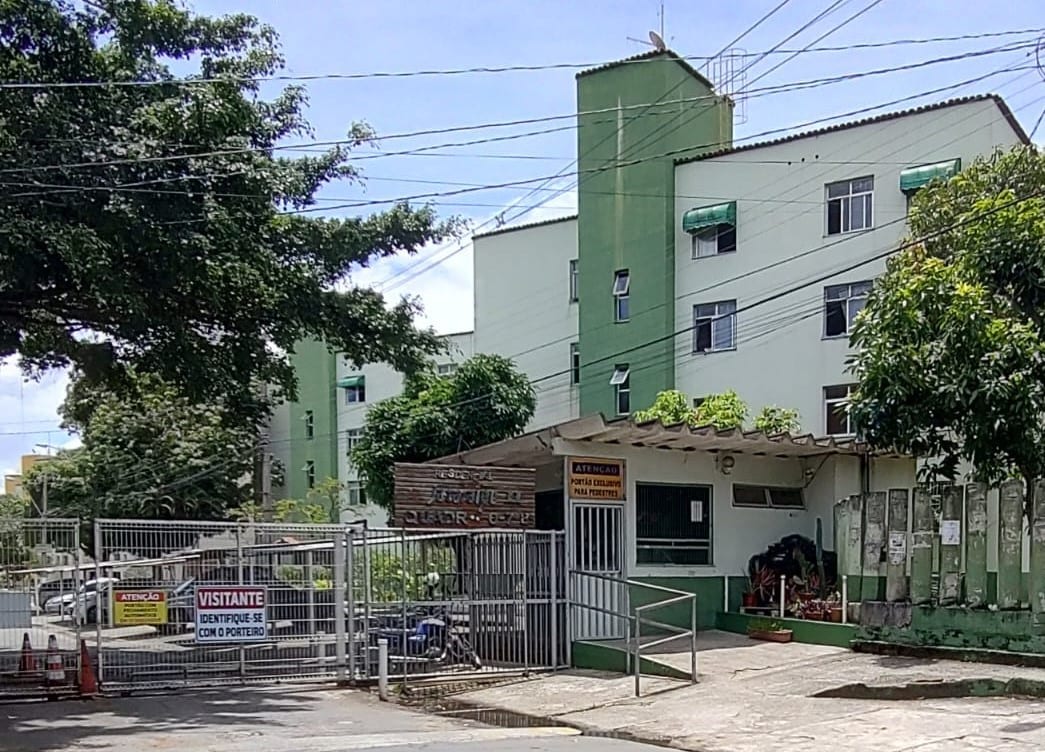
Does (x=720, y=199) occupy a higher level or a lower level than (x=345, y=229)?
higher

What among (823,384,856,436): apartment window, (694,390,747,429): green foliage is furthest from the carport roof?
(823,384,856,436): apartment window

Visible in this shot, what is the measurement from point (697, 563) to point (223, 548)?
7475 mm

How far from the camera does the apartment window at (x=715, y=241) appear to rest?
97.2 ft

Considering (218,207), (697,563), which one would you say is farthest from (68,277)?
(697,563)

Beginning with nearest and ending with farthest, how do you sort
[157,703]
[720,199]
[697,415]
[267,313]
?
[157,703]
[267,313]
[697,415]
[720,199]

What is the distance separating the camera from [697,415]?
25859 millimetres

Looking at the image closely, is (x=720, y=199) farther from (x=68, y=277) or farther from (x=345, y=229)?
(x=68, y=277)

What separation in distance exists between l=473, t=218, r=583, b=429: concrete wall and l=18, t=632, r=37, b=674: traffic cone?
21408 mm

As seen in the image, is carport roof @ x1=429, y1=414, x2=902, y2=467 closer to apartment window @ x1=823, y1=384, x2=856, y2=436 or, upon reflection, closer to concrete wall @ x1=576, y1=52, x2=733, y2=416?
apartment window @ x1=823, y1=384, x2=856, y2=436

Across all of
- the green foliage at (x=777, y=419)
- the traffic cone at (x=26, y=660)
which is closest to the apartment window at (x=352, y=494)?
the green foliage at (x=777, y=419)

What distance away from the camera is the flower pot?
17.3 m

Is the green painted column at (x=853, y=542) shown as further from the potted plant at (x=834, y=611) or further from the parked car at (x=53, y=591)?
the parked car at (x=53, y=591)

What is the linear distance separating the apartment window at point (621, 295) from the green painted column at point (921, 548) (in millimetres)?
16002

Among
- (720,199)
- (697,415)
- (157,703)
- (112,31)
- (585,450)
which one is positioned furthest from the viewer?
(720,199)
